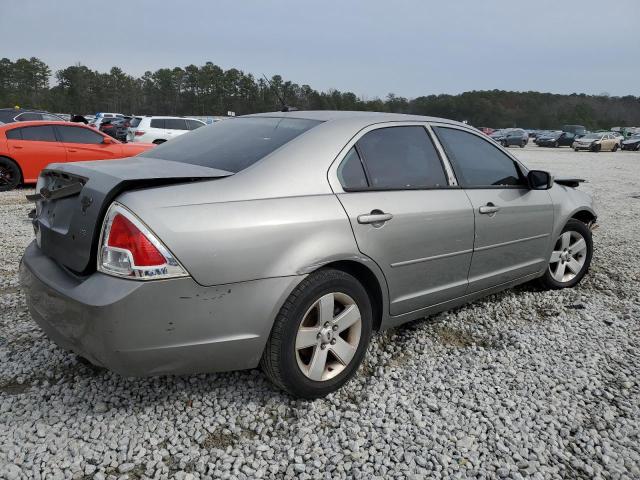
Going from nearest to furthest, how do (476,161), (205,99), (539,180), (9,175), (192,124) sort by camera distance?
(476,161) < (539,180) < (9,175) < (192,124) < (205,99)

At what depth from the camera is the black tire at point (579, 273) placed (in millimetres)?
4332

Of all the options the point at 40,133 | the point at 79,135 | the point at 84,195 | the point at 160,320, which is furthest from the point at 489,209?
the point at 40,133

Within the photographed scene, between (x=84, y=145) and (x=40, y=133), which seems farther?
(x=84, y=145)

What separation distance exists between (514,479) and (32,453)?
6.80 ft

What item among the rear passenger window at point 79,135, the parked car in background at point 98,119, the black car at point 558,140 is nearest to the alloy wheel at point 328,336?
the rear passenger window at point 79,135

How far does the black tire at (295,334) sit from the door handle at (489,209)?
3.89ft

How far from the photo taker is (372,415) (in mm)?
2537

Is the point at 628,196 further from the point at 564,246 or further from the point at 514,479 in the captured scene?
the point at 514,479

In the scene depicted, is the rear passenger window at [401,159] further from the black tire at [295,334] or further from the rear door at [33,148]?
the rear door at [33,148]

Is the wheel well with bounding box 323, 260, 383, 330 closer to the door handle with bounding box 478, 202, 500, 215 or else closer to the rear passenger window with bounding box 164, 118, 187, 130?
the door handle with bounding box 478, 202, 500, 215

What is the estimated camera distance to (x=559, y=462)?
2.23 meters

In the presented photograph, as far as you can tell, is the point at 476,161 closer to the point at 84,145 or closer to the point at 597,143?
the point at 84,145

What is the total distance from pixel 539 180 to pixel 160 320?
300 cm

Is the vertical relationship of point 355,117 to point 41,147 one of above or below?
above
